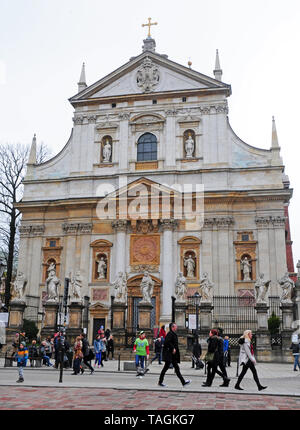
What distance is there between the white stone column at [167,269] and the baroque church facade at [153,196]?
67mm

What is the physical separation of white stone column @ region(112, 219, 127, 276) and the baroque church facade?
7 cm

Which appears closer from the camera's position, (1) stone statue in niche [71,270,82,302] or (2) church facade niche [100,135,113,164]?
(1) stone statue in niche [71,270,82,302]

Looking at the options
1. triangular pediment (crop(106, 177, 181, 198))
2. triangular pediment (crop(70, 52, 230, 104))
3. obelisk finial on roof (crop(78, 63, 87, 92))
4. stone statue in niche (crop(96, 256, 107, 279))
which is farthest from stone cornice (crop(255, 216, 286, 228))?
obelisk finial on roof (crop(78, 63, 87, 92))

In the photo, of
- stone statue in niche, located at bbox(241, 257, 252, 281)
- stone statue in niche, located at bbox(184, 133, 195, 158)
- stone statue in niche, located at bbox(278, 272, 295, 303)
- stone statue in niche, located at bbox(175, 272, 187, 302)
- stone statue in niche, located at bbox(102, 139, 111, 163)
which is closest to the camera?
stone statue in niche, located at bbox(278, 272, 295, 303)

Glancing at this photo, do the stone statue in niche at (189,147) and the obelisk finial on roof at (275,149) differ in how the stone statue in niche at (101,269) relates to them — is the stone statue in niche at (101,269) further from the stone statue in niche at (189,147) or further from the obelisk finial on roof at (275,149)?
the obelisk finial on roof at (275,149)

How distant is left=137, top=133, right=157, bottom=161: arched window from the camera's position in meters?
34.4

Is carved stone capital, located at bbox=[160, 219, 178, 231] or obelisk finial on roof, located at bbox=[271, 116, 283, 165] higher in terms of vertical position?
obelisk finial on roof, located at bbox=[271, 116, 283, 165]

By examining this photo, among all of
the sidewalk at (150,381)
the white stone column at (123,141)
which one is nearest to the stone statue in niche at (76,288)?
the sidewalk at (150,381)

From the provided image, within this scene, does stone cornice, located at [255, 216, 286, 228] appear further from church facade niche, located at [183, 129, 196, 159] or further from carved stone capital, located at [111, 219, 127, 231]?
carved stone capital, located at [111, 219, 127, 231]

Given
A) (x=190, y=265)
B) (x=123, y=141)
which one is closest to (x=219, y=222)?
(x=190, y=265)

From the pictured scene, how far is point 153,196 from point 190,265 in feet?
16.6

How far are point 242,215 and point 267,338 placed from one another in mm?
10862

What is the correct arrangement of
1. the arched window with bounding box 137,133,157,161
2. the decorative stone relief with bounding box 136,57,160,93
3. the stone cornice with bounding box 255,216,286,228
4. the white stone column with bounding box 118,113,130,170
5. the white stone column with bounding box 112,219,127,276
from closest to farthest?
the stone cornice with bounding box 255,216,286,228 → the white stone column with bounding box 112,219,127,276 → the white stone column with bounding box 118,113,130,170 → the arched window with bounding box 137,133,157,161 → the decorative stone relief with bounding box 136,57,160,93

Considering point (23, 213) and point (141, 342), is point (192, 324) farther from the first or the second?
point (23, 213)
